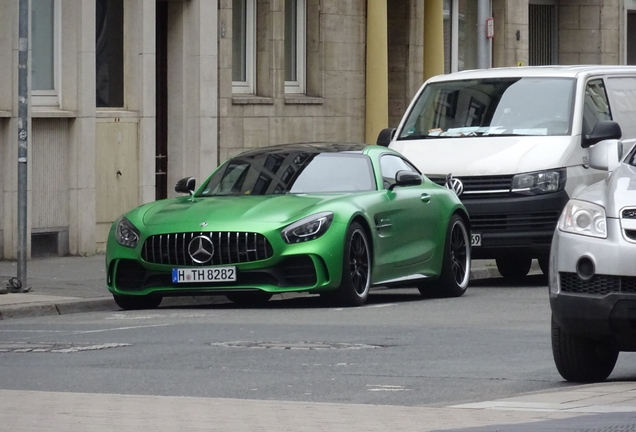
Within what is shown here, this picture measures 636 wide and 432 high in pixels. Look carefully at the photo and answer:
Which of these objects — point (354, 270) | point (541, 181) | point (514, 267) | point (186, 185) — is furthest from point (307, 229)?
point (514, 267)

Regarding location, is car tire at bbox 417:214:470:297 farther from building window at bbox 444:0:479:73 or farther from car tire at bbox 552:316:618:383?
building window at bbox 444:0:479:73

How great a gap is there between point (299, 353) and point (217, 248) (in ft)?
11.2

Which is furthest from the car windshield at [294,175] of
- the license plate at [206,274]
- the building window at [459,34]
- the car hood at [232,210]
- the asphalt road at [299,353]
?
the building window at [459,34]

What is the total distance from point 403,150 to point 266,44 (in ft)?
25.2

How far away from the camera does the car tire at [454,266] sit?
1692cm

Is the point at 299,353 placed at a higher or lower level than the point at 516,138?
lower

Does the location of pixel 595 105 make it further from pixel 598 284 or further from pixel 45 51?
pixel 598 284

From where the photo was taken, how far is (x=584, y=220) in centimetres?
985

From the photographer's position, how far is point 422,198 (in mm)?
16656

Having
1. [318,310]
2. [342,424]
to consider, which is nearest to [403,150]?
[318,310]

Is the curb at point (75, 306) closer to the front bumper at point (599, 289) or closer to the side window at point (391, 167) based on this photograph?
the side window at point (391, 167)

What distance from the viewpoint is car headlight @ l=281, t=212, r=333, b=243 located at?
1484 cm

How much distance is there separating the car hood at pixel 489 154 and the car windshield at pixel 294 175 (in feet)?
6.79

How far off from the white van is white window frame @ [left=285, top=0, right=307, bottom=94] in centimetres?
754
